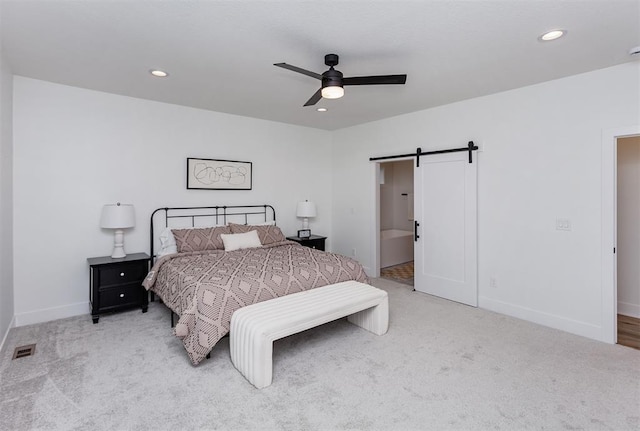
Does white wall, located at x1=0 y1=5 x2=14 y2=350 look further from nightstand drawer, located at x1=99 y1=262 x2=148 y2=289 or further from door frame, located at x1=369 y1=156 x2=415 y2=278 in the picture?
door frame, located at x1=369 y1=156 x2=415 y2=278

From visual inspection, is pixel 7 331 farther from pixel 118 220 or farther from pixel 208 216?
pixel 208 216

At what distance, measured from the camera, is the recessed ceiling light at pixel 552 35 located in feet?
8.16

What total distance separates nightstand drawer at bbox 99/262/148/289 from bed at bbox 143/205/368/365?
19 centimetres

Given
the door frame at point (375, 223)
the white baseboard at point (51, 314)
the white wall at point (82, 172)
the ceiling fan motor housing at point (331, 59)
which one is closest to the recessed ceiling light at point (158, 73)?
the white wall at point (82, 172)

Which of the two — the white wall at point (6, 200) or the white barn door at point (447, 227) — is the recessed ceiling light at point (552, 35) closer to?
the white barn door at point (447, 227)

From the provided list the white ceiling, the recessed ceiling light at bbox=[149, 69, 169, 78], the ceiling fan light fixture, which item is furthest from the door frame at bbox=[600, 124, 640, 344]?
the recessed ceiling light at bbox=[149, 69, 169, 78]

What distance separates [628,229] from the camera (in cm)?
397

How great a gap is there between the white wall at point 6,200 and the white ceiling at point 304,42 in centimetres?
29

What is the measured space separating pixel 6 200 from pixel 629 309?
7.00 meters

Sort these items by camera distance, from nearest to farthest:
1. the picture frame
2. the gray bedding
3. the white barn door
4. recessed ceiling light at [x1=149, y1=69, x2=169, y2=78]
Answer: the gray bedding < recessed ceiling light at [x1=149, y1=69, x2=169, y2=78] < the white barn door < the picture frame

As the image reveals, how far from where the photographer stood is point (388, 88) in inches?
151

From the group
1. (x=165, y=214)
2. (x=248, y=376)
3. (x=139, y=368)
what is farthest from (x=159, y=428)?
(x=165, y=214)

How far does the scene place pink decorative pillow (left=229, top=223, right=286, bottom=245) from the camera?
→ 4.70m

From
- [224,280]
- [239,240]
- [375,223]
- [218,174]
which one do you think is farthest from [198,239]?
[375,223]
